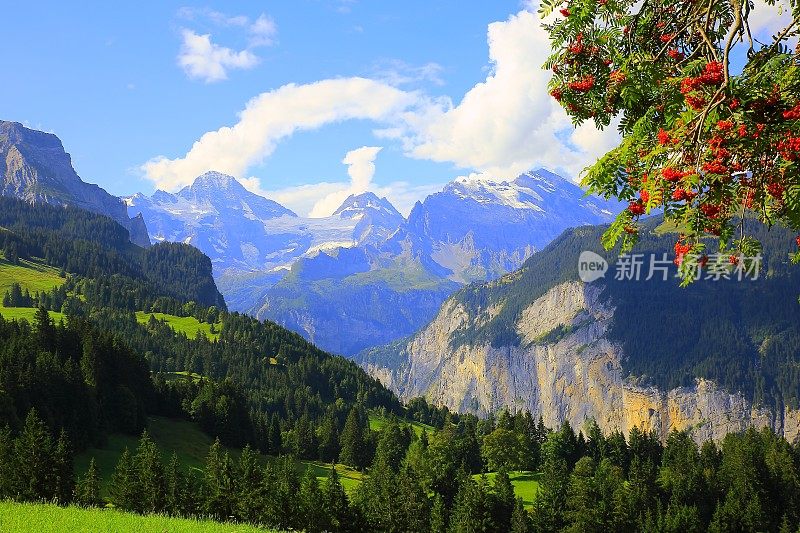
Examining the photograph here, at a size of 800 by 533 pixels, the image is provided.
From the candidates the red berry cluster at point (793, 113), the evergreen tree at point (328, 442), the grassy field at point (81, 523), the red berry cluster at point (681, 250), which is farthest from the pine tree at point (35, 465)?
the evergreen tree at point (328, 442)

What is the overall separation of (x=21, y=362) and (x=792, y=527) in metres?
119

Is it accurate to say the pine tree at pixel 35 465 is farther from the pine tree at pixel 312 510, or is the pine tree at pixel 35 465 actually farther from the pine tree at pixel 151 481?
the pine tree at pixel 312 510

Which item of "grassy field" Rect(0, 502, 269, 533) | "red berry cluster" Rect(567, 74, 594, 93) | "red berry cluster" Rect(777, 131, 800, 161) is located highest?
"red berry cluster" Rect(567, 74, 594, 93)

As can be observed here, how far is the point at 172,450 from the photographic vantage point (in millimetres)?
107688

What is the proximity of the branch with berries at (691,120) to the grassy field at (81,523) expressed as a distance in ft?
69.5

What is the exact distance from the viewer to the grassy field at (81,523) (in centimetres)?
2231

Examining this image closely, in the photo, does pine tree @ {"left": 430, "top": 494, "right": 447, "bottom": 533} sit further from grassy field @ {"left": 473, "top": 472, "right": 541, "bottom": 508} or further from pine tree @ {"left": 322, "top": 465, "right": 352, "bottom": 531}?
grassy field @ {"left": 473, "top": 472, "right": 541, "bottom": 508}

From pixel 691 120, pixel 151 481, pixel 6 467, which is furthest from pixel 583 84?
pixel 6 467

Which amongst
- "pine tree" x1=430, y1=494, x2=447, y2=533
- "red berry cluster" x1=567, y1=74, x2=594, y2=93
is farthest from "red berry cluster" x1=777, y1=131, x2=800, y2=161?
"pine tree" x1=430, y1=494, x2=447, y2=533

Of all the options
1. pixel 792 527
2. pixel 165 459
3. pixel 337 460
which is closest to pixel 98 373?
pixel 165 459

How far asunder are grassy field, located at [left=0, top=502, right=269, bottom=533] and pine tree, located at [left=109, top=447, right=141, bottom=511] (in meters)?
41.1

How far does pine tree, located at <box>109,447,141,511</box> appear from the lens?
6569cm

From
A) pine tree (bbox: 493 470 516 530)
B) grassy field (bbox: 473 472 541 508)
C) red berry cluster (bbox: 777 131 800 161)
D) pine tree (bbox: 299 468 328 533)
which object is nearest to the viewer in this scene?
red berry cluster (bbox: 777 131 800 161)

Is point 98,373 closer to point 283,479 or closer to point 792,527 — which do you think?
point 283,479
